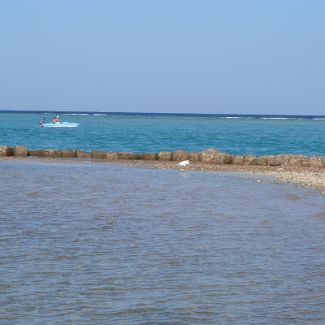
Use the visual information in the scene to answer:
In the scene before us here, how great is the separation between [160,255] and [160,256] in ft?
0.28

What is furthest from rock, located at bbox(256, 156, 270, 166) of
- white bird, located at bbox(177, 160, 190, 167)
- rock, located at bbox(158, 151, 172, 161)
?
rock, located at bbox(158, 151, 172, 161)

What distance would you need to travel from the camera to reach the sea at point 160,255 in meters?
10.0

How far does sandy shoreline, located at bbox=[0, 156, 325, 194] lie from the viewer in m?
29.4

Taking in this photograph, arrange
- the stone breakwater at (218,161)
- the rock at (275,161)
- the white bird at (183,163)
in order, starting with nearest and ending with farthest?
the stone breakwater at (218,161)
the white bird at (183,163)
the rock at (275,161)

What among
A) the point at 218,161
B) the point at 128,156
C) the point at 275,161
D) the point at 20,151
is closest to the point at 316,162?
the point at 275,161

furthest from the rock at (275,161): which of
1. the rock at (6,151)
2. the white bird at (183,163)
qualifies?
the rock at (6,151)

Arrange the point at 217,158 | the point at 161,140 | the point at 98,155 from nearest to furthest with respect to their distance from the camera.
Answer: the point at 217,158 < the point at 98,155 < the point at 161,140

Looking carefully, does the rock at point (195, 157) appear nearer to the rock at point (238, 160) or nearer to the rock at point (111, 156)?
the rock at point (238, 160)

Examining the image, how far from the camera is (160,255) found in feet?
44.5

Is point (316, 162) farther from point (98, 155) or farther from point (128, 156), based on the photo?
point (98, 155)

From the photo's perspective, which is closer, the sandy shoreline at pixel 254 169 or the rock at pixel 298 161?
the sandy shoreline at pixel 254 169

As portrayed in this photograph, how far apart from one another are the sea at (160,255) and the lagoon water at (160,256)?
0.06ft

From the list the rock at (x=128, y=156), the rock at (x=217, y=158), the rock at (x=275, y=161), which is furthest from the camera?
the rock at (x=128, y=156)

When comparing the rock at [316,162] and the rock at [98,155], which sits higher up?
the rock at [316,162]
